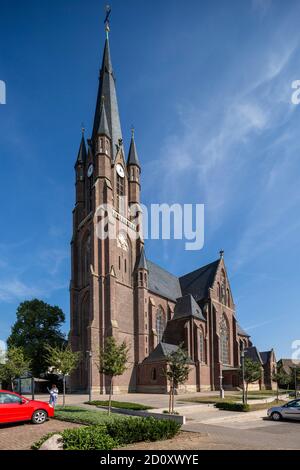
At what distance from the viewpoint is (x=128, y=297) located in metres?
→ 50.6

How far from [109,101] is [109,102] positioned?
1.05 ft

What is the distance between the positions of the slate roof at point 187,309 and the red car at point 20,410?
39193 mm

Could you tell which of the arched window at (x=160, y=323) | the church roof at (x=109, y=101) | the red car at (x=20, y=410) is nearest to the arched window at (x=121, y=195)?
the church roof at (x=109, y=101)

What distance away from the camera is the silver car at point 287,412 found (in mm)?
20906

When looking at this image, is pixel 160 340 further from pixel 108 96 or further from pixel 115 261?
pixel 108 96

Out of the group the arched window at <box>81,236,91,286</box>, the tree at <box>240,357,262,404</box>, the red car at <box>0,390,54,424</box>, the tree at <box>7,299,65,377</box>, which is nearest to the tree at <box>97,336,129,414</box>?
the red car at <box>0,390,54,424</box>

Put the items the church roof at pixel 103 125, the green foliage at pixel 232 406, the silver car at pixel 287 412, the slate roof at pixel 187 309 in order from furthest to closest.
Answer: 1. the slate roof at pixel 187 309
2. the church roof at pixel 103 125
3. the green foliage at pixel 232 406
4. the silver car at pixel 287 412

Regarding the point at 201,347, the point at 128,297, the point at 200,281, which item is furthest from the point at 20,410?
the point at 200,281

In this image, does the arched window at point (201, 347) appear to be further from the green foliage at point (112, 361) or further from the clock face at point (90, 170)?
the green foliage at point (112, 361)

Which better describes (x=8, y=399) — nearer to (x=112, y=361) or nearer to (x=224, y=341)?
(x=112, y=361)

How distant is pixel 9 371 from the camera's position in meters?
37.3

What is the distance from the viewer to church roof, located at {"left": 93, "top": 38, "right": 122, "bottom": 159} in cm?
5844
